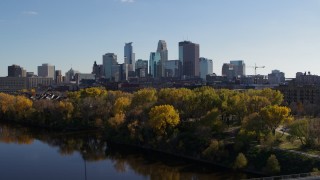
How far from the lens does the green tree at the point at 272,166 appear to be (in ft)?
117

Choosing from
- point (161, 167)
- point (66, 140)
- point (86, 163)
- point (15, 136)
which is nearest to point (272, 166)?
point (161, 167)

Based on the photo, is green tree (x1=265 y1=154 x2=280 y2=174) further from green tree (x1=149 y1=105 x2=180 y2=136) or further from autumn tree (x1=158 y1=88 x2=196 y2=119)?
autumn tree (x1=158 y1=88 x2=196 y2=119)

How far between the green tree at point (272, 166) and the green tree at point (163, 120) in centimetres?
1379

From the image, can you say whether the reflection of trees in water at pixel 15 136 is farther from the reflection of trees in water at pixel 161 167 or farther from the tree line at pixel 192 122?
the reflection of trees in water at pixel 161 167

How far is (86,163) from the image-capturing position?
4206 centimetres

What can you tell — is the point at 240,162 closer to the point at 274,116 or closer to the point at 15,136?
the point at 274,116

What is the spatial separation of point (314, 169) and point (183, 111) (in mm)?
23068

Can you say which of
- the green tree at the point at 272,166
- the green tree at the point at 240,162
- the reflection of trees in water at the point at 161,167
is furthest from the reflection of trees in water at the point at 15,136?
the green tree at the point at 272,166

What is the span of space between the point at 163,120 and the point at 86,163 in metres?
9.58

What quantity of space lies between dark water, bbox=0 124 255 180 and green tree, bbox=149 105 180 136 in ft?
10.00

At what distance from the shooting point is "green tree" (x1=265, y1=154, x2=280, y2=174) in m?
35.6

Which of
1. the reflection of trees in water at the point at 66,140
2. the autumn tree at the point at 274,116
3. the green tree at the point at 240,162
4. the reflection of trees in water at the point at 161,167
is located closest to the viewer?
the reflection of trees in water at the point at 161,167

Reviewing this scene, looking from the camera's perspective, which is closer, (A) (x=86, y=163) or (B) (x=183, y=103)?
(A) (x=86, y=163)

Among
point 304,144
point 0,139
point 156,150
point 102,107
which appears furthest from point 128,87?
point 304,144
